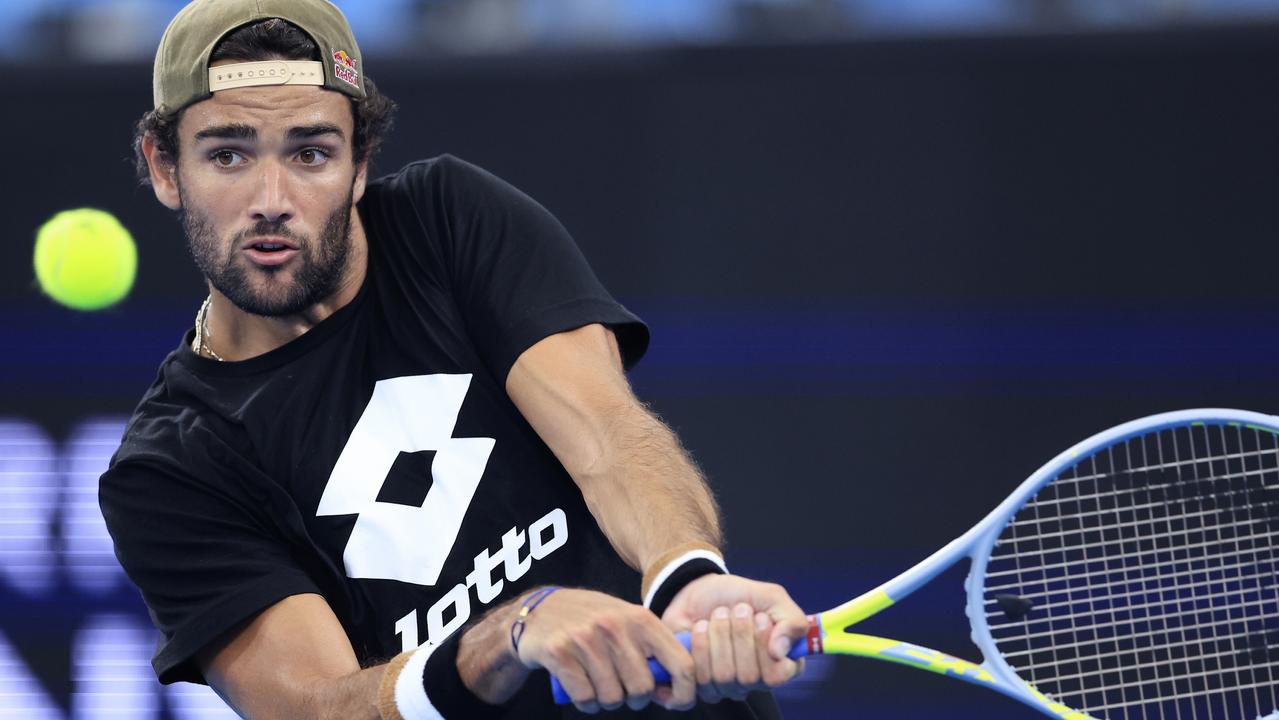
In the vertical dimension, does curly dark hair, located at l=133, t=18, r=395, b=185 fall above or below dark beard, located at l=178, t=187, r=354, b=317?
above

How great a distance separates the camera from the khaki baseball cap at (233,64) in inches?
83.4

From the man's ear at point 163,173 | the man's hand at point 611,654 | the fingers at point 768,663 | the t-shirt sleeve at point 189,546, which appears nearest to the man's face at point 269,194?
the man's ear at point 163,173

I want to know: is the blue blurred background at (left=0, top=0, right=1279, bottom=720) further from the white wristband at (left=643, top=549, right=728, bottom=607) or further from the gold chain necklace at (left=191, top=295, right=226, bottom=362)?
the white wristband at (left=643, top=549, right=728, bottom=607)

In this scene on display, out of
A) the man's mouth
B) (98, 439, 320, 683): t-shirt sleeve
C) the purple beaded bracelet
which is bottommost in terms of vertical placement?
the purple beaded bracelet

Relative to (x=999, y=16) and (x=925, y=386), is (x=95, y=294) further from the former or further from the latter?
(x=999, y=16)

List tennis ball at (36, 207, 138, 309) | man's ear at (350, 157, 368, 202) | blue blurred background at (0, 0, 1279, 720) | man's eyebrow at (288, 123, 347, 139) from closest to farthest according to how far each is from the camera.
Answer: man's eyebrow at (288, 123, 347, 139), man's ear at (350, 157, 368, 202), blue blurred background at (0, 0, 1279, 720), tennis ball at (36, 207, 138, 309)

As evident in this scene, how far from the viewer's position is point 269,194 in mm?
2092

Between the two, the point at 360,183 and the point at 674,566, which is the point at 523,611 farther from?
the point at 360,183

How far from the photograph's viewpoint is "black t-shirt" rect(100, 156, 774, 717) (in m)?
2.06

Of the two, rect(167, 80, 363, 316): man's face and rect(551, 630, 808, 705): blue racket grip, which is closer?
rect(551, 630, 808, 705): blue racket grip

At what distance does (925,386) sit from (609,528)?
182 cm

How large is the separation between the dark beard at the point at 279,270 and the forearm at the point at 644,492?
0.49 m

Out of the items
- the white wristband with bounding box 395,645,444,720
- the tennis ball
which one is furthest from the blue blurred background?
the white wristband with bounding box 395,645,444,720

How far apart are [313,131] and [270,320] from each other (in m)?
0.30
